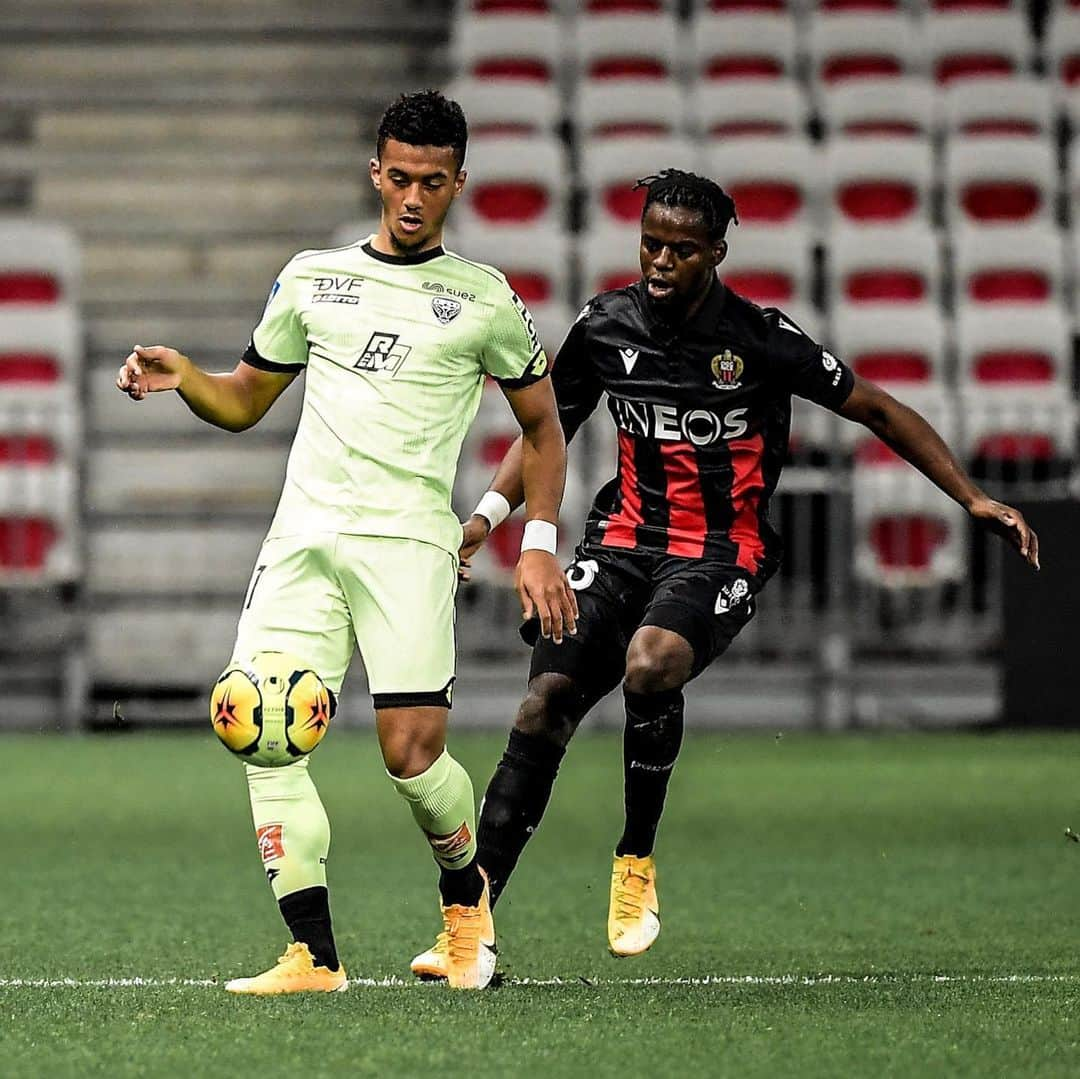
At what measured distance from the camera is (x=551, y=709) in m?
5.80

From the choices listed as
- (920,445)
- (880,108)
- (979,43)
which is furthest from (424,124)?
(979,43)

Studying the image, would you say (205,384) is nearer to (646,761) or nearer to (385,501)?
(385,501)

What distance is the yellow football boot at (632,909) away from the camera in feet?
18.9

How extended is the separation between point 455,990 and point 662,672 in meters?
0.97

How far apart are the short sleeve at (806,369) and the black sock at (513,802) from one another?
3.69 feet

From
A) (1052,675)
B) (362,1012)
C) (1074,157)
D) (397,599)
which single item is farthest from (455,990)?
(1074,157)

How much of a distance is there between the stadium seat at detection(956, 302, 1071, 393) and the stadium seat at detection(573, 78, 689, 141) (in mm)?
2477

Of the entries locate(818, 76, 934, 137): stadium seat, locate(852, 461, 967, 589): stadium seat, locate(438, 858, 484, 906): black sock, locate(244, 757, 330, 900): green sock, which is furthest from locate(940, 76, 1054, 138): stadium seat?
locate(244, 757, 330, 900): green sock

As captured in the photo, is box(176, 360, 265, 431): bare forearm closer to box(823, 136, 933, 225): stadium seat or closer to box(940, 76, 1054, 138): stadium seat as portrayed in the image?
box(823, 136, 933, 225): stadium seat

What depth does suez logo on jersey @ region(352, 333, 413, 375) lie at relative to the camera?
5215 millimetres

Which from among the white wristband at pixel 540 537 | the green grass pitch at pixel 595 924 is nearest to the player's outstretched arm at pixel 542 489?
the white wristband at pixel 540 537

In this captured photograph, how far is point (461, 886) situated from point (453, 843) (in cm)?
13

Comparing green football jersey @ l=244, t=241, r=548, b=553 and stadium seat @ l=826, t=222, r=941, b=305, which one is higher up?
stadium seat @ l=826, t=222, r=941, b=305

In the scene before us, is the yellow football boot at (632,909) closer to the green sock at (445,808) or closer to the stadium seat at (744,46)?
the green sock at (445,808)
